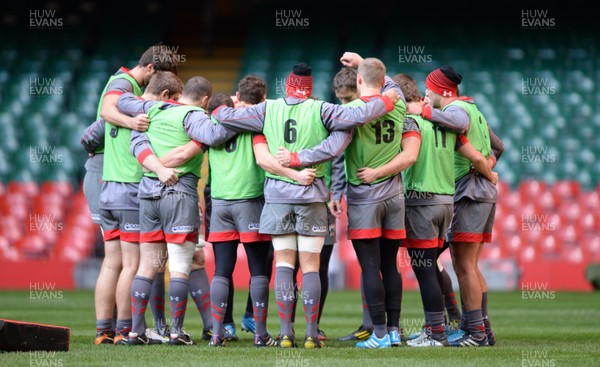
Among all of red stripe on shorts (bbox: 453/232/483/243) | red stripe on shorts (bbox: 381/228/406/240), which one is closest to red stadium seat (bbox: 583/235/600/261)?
red stripe on shorts (bbox: 453/232/483/243)

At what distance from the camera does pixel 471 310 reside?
305 inches

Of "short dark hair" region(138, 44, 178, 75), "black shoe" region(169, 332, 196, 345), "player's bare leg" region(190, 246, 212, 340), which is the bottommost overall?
"black shoe" region(169, 332, 196, 345)

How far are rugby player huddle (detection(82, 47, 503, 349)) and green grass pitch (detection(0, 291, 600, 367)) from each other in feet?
1.22

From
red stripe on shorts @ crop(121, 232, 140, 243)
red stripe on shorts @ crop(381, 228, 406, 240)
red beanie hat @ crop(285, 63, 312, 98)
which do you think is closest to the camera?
red beanie hat @ crop(285, 63, 312, 98)

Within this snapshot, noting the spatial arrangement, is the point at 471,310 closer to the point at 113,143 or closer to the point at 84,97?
the point at 113,143

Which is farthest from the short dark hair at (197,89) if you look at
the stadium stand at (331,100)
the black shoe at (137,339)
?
the stadium stand at (331,100)

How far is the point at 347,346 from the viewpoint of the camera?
780 centimetres

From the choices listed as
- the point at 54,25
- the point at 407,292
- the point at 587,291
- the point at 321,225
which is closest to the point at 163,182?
the point at 321,225

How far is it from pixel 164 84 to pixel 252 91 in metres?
0.81

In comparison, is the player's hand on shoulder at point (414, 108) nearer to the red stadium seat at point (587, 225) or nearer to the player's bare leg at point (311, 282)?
the player's bare leg at point (311, 282)

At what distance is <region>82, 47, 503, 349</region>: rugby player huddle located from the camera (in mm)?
7273

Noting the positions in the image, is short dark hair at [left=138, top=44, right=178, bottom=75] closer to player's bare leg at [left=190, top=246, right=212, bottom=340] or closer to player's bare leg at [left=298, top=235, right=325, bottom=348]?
player's bare leg at [left=190, top=246, right=212, bottom=340]

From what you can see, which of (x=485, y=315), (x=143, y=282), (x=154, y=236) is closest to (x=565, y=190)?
(x=485, y=315)

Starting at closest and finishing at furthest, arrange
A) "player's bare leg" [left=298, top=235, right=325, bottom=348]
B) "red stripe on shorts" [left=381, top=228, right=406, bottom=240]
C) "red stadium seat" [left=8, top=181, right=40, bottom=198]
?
"player's bare leg" [left=298, top=235, right=325, bottom=348] → "red stripe on shorts" [left=381, top=228, right=406, bottom=240] → "red stadium seat" [left=8, top=181, right=40, bottom=198]
